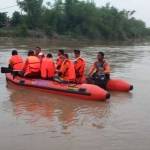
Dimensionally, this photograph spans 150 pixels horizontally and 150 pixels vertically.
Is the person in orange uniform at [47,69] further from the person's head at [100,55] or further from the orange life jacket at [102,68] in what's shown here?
the person's head at [100,55]

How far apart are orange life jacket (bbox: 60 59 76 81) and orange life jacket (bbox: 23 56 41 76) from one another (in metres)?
0.95

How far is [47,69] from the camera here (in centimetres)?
1203

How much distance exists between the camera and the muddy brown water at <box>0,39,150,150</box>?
7.40m

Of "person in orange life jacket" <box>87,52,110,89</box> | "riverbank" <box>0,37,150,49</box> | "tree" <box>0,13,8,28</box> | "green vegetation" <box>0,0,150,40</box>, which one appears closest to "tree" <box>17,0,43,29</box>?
"green vegetation" <box>0,0,150,40</box>

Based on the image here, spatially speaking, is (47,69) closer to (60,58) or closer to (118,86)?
(60,58)

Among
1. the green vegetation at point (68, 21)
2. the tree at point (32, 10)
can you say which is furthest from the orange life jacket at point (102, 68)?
the tree at point (32, 10)

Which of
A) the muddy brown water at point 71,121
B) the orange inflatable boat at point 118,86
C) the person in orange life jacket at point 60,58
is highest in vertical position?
the person in orange life jacket at point 60,58

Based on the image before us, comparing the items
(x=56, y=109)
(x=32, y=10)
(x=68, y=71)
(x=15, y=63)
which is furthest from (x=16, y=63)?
(x=32, y=10)

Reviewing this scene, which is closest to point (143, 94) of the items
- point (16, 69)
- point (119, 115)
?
point (119, 115)

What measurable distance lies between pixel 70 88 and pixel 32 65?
5.25 feet

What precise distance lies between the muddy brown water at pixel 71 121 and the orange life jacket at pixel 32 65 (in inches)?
23.8

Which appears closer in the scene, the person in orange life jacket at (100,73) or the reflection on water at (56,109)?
the reflection on water at (56,109)

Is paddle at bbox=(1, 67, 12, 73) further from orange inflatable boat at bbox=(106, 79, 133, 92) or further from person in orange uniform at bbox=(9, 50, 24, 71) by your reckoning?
orange inflatable boat at bbox=(106, 79, 133, 92)

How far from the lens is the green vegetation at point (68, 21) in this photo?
55.8m
